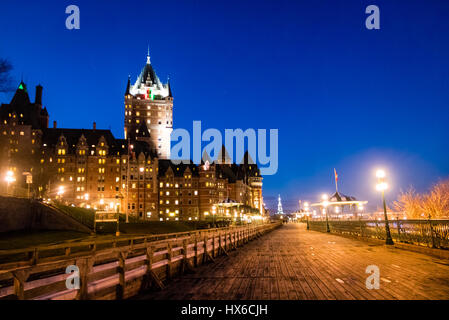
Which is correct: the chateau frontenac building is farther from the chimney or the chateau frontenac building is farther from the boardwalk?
the boardwalk

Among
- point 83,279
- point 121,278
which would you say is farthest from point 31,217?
point 83,279

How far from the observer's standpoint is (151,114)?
146125 millimetres

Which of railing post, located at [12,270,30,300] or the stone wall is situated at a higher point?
railing post, located at [12,270,30,300]

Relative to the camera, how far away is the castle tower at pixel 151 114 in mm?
142375

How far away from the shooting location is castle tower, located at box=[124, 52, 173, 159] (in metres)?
142

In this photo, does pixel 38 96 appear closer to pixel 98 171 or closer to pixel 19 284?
pixel 98 171

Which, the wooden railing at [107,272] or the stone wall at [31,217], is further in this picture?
the stone wall at [31,217]

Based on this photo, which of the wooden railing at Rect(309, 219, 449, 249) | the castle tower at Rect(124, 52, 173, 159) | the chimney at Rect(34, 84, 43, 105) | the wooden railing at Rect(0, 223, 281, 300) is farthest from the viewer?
the castle tower at Rect(124, 52, 173, 159)

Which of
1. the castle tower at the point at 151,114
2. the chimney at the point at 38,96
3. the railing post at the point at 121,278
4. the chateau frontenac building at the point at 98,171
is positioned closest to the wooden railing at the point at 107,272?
the railing post at the point at 121,278

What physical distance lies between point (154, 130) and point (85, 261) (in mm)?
141196

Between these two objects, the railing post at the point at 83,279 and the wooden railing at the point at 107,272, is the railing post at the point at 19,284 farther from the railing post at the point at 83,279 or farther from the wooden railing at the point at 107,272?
the railing post at the point at 83,279

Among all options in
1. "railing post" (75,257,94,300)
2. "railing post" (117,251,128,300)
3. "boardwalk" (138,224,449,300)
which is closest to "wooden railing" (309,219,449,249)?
"boardwalk" (138,224,449,300)

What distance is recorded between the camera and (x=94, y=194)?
4028 inches
